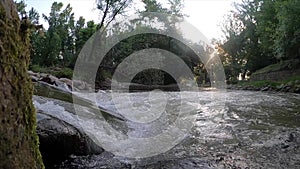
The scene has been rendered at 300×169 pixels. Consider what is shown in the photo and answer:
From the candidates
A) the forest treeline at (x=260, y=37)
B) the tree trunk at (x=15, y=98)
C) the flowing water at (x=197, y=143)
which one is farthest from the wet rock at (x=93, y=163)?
the forest treeline at (x=260, y=37)

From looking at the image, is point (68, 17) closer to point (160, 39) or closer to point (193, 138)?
point (160, 39)

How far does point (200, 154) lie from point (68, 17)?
4115 cm

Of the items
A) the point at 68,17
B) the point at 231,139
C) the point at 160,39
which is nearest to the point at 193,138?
the point at 231,139

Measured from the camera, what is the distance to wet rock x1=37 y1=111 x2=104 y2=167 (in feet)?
9.25

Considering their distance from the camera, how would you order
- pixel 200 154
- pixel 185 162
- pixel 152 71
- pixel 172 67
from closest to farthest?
pixel 185 162, pixel 200 154, pixel 152 71, pixel 172 67

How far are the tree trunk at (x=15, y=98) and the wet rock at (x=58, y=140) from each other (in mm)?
1254

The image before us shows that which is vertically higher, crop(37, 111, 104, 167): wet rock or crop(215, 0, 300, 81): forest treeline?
crop(215, 0, 300, 81): forest treeline

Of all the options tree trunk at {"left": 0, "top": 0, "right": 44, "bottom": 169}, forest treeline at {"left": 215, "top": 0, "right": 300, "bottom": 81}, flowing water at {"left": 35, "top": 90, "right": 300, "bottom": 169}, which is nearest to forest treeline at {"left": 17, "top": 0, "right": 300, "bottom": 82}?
forest treeline at {"left": 215, "top": 0, "right": 300, "bottom": 81}

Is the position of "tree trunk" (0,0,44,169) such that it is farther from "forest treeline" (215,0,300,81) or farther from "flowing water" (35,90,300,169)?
"forest treeline" (215,0,300,81)

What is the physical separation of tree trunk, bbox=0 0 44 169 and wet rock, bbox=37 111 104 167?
1254 millimetres

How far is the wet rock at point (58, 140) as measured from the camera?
9.25ft

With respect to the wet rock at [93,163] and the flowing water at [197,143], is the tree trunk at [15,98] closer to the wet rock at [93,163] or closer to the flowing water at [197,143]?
the wet rock at [93,163]

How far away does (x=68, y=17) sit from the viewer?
40656 millimetres

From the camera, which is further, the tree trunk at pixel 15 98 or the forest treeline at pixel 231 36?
the forest treeline at pixel 231 36
